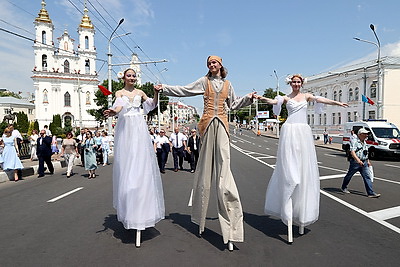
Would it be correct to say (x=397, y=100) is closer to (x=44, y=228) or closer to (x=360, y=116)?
(x=360, y=116)

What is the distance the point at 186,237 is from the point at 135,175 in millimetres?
1253

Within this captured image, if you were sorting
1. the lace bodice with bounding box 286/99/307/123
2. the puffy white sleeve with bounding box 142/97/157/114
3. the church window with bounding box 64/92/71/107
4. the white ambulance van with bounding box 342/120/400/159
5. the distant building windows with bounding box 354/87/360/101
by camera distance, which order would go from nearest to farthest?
1. the lace bodice with bounding box 286/99/307/123
2. the puffy white sleeve with bounding box 142/97/157/114
3. the white ambulance van with bounding box 342/120/400/159
4. the distant building windows with bounding box 354/87/360/101
5. the church window with bounding box 64/92/71/107

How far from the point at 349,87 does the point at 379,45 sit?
26099 mm

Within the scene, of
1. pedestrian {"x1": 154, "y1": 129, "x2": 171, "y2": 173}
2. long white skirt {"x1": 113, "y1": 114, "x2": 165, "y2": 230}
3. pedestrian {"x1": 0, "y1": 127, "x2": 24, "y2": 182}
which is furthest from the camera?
pedestrian {"x1": 154, "y1": 129, "x2": 171, "y2": 173}

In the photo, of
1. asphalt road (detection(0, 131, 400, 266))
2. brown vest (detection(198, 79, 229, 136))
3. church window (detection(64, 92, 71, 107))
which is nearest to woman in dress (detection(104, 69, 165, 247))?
asphalt road (detection(0, 131, 400, 266))

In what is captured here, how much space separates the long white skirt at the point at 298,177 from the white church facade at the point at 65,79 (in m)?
72.4

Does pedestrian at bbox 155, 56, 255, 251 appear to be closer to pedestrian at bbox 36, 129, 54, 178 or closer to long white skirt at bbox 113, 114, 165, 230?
long white skirt at bbox 113, 114, 165, 230

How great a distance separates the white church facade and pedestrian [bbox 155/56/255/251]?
2833 inches

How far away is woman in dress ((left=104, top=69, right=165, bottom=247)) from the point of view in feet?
15.4

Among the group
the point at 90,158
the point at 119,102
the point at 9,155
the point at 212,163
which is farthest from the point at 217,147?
the point at 9,155

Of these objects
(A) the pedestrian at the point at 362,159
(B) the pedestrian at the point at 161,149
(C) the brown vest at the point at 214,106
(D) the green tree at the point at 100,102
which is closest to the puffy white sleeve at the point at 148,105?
(C) the brown vest at the point at 214,106

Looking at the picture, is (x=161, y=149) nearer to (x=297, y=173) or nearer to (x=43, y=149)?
(x=43, y=149)

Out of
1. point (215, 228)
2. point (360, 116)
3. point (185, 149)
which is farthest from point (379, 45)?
point (215, 228)

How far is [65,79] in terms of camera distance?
7475 cm
